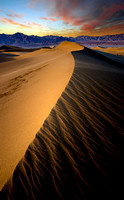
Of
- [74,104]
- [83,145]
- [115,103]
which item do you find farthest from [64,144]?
[115,103]

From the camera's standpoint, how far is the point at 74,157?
179 cm

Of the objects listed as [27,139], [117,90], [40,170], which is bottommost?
[40,170]

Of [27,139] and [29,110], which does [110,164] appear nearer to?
[27,139]

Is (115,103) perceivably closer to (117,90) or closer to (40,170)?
(117,90)

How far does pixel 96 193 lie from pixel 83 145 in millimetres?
704

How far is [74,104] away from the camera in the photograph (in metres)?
2.88

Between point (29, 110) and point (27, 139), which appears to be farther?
point (29, 110)

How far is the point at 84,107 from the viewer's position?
2805 mm

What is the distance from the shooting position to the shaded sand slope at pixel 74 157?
1470 mm

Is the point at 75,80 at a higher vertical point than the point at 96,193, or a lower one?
higher

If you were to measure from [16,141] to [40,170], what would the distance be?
98cm

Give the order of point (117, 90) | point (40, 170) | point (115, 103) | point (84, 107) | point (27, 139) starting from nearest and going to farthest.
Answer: point (40, 170), point (27, 139), point (84, 107), point (115, 103), point (117, 90)

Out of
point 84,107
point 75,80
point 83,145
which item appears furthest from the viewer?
point 75,80

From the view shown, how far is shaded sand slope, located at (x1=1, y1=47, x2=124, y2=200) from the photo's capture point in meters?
1.47
